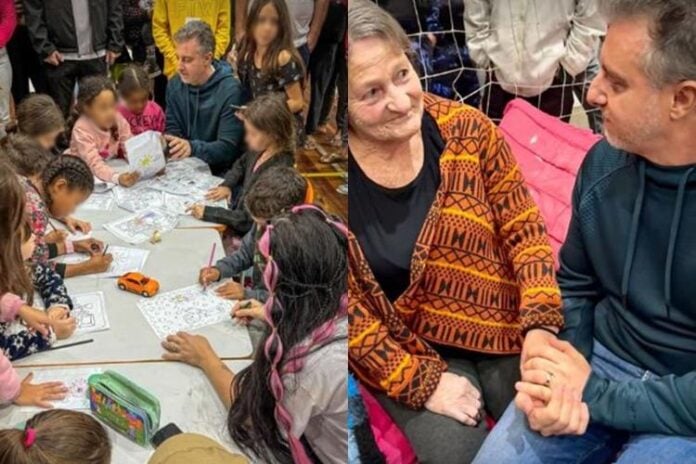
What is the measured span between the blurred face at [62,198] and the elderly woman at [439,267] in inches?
14.5

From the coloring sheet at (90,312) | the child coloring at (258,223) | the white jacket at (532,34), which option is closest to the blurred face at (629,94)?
the white jacket at (532,34)

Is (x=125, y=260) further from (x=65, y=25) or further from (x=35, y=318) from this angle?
(x=65, y=25)

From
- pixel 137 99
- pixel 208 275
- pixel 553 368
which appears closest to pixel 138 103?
pixel 137 99

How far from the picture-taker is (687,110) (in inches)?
20.9

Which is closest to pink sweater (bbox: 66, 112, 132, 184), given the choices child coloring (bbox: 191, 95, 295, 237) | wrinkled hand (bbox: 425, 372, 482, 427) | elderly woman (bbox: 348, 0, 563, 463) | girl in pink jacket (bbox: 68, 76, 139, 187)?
girl in pink jacket (bbox: 68, 76, 139, 187)

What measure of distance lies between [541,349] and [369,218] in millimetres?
194

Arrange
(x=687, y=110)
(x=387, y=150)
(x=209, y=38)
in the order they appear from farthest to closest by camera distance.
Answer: (x=209, y=38) → (x=387, y=150) → (x=687, y=110)

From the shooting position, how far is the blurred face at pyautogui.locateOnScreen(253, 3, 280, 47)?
2.03ft

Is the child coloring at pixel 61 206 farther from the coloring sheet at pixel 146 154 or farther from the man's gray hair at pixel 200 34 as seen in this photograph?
the man's gray hair at pixel 200 34

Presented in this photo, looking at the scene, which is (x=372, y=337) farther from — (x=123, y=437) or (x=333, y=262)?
(x=123, y=437)

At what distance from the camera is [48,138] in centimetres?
77

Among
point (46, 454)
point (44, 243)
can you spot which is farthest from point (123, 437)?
point (44, 243)

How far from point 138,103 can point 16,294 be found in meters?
0.25

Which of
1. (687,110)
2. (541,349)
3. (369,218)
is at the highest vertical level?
(687,110)
